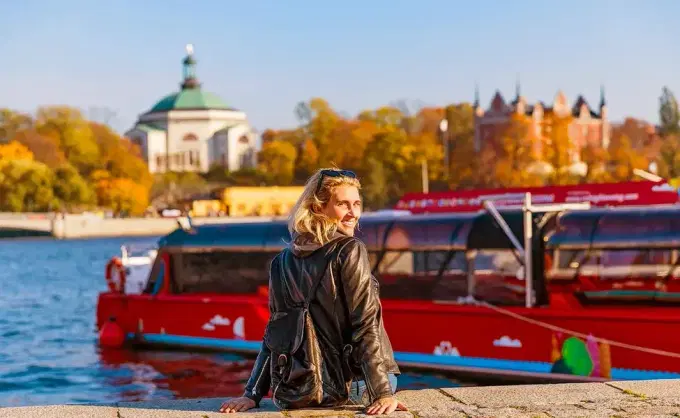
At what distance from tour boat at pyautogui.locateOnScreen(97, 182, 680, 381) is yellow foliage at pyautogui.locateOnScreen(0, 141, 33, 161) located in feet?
368

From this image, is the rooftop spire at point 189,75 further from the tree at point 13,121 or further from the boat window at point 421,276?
the boat window at point 421,276

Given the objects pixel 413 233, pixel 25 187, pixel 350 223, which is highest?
pixel 350 223

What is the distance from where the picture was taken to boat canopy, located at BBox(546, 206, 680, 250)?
630 inches

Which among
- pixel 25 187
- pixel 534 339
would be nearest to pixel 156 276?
pixel 534 339

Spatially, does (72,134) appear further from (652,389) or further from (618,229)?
(652,389)

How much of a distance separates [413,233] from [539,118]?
11203cm

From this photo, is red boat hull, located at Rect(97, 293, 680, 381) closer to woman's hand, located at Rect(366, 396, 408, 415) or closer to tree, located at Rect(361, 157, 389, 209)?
woman's hand, located at Rect(366, 396, 408, 415)

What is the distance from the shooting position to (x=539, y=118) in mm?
128125

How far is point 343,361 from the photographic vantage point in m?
7.08

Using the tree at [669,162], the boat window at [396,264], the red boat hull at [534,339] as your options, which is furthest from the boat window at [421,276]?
the tree at [669,162]

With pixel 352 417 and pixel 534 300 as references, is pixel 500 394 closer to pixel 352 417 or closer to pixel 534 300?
pixel 352 417

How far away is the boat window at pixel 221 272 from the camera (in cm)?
2056

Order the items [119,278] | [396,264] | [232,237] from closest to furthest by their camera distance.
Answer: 1. [396,264]
2. [232,237]
3. [119,278]

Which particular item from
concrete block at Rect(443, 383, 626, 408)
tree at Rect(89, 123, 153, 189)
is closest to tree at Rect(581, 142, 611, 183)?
tree at Rect(89, 123, 153, 189)
